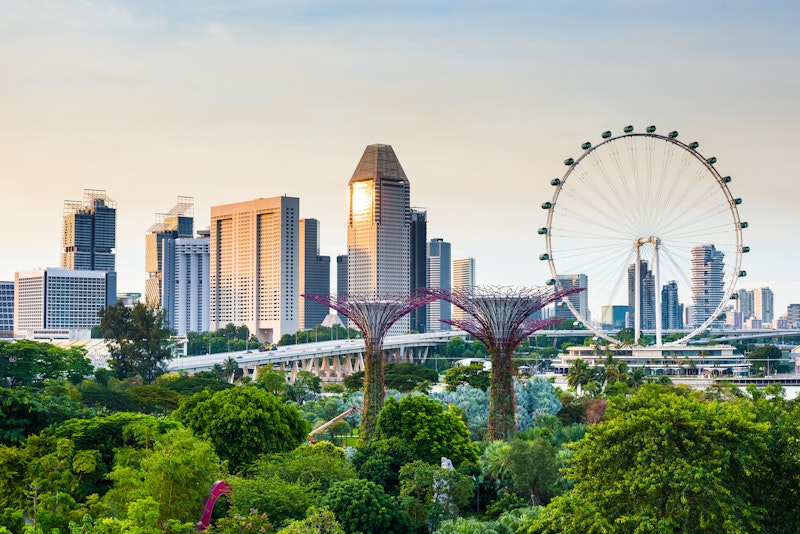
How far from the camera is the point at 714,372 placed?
119 metres

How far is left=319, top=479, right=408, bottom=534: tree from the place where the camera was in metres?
32.2

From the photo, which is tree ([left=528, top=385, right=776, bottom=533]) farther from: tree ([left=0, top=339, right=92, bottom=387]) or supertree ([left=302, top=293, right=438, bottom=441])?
tree ([left=0, top=339, right=92, bottom=387])

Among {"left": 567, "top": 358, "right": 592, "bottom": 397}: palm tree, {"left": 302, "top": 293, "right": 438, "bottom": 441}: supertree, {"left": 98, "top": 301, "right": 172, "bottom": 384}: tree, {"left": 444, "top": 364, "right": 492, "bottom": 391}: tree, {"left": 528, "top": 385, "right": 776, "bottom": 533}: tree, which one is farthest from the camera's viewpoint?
{"left": 98, "top": 301, "right": 172, "bottom": 384}: tree

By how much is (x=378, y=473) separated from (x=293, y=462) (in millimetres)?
4042

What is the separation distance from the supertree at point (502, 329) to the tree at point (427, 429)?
7271 mm

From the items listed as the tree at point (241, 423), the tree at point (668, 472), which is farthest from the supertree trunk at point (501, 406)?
the tree at point (668, 472)

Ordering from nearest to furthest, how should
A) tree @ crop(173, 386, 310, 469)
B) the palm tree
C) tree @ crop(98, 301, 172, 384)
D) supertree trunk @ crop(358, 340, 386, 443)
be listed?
1. tree @ crop(173, 386, 310, 469)
2. supertree trunk @ crop(358, 340, 386, 443)
3. the palm tree
4. tree @ crop(98, 301, 172, 384)

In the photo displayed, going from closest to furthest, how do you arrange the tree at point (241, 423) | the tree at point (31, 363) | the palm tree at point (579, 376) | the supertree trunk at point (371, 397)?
the tree at point (241, 423), the supertree trunk at point (371, 397), the tree at point (31, 363), the palm tree at point (579, 376)

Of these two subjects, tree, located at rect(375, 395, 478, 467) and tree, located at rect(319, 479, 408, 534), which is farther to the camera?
tree, located at rect(375, 395, 478, 467)

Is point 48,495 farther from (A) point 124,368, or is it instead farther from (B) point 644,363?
(B) point 644,363

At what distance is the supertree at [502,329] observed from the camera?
53.4m

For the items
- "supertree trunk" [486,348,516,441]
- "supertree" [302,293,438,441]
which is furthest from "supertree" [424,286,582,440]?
"supertree" [302,293,438,441]

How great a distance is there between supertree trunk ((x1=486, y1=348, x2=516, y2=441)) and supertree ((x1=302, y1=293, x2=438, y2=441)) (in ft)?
22.1

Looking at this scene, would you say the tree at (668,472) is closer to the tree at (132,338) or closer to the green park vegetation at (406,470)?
the green park vegetation at (406,470)
